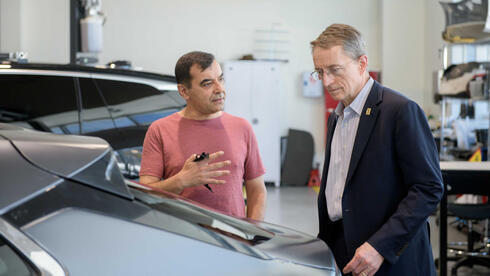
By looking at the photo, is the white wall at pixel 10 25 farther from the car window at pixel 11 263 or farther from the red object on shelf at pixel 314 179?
the car window at pixel 11 263

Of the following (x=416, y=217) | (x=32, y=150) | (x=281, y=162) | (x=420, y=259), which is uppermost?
(x=32, y=150)

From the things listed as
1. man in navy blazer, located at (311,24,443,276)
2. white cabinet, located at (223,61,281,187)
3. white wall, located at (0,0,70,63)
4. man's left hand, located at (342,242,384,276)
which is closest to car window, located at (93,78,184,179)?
man in navy blazer, located at (311,24,443,276)

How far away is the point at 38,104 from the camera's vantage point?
12.2 feet

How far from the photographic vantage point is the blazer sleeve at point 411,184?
184 cm

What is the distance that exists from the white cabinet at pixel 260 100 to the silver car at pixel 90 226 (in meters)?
9.49

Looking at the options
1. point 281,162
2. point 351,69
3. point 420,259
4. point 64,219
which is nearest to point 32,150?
point 64,219

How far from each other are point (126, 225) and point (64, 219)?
0.13m

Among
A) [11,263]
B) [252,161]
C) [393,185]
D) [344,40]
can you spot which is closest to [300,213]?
[252,161]

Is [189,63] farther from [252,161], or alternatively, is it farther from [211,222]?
[211,222]

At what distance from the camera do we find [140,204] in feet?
4.29

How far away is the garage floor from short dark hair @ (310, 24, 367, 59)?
12.4ft

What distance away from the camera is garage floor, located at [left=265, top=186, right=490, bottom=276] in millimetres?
6014

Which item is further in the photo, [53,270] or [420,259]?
[420,259]

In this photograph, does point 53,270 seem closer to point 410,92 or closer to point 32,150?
point 32,150
